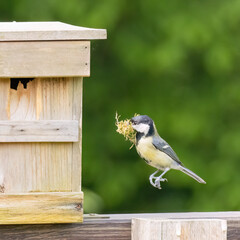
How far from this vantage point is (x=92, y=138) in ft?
24.8

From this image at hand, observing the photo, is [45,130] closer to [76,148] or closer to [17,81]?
[76,148]

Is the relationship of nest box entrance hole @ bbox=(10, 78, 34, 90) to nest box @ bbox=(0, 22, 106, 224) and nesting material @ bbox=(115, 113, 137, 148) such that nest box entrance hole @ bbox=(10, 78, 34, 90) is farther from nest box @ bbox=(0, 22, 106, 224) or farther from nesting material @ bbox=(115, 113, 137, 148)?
nesting material @ bbox=(115, 113, 137, 148)

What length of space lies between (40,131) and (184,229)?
74 cm

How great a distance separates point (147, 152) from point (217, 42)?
12.9 ft

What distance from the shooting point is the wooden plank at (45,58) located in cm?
310

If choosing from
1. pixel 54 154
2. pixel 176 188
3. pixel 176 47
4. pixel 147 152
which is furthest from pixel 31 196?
pixel 176 188

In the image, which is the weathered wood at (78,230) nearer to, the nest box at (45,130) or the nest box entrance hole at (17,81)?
the nest box at (45,130)

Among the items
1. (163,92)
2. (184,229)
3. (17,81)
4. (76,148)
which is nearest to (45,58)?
(17,81)

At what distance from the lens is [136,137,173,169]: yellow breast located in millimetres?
3354

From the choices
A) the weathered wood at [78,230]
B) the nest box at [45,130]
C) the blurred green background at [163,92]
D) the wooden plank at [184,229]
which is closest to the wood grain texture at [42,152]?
the nest box at [45,130]

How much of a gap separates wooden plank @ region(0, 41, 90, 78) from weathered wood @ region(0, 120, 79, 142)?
204 mm

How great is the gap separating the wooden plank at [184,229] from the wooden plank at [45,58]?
0.70 metres

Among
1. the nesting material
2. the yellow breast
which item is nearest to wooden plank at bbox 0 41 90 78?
the nesting material

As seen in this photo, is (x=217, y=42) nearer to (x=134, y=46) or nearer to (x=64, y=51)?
(x=134, y=46)
